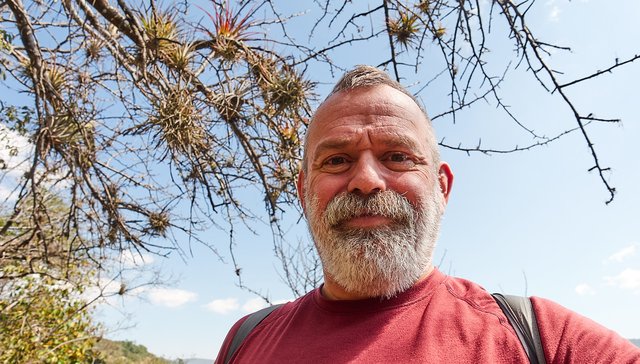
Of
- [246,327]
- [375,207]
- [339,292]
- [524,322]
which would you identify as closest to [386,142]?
[375,207]

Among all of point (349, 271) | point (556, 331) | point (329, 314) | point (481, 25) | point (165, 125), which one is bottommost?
point (556, 331)

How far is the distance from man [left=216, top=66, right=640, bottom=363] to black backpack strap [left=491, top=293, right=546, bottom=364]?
1cm

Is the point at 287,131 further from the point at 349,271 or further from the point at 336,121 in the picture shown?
the point at 349,271

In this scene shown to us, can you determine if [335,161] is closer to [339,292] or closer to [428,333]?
[339,292]

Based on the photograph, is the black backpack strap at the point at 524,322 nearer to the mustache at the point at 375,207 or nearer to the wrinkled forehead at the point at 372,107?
the mustache at the point at 375,207

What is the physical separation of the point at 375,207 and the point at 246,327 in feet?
2.09

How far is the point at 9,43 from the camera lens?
2.94 metres

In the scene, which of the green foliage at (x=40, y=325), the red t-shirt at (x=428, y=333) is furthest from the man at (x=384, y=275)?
the green foliage at (x=40, y=325)

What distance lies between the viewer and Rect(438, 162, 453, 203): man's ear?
1.66m

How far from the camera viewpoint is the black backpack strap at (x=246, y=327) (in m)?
1.56

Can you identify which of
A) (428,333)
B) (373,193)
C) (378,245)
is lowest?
(428,333)

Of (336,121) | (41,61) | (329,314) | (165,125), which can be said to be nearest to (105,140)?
(41,61)

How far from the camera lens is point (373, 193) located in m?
1.40

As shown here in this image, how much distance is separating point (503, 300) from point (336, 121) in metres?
0.75
